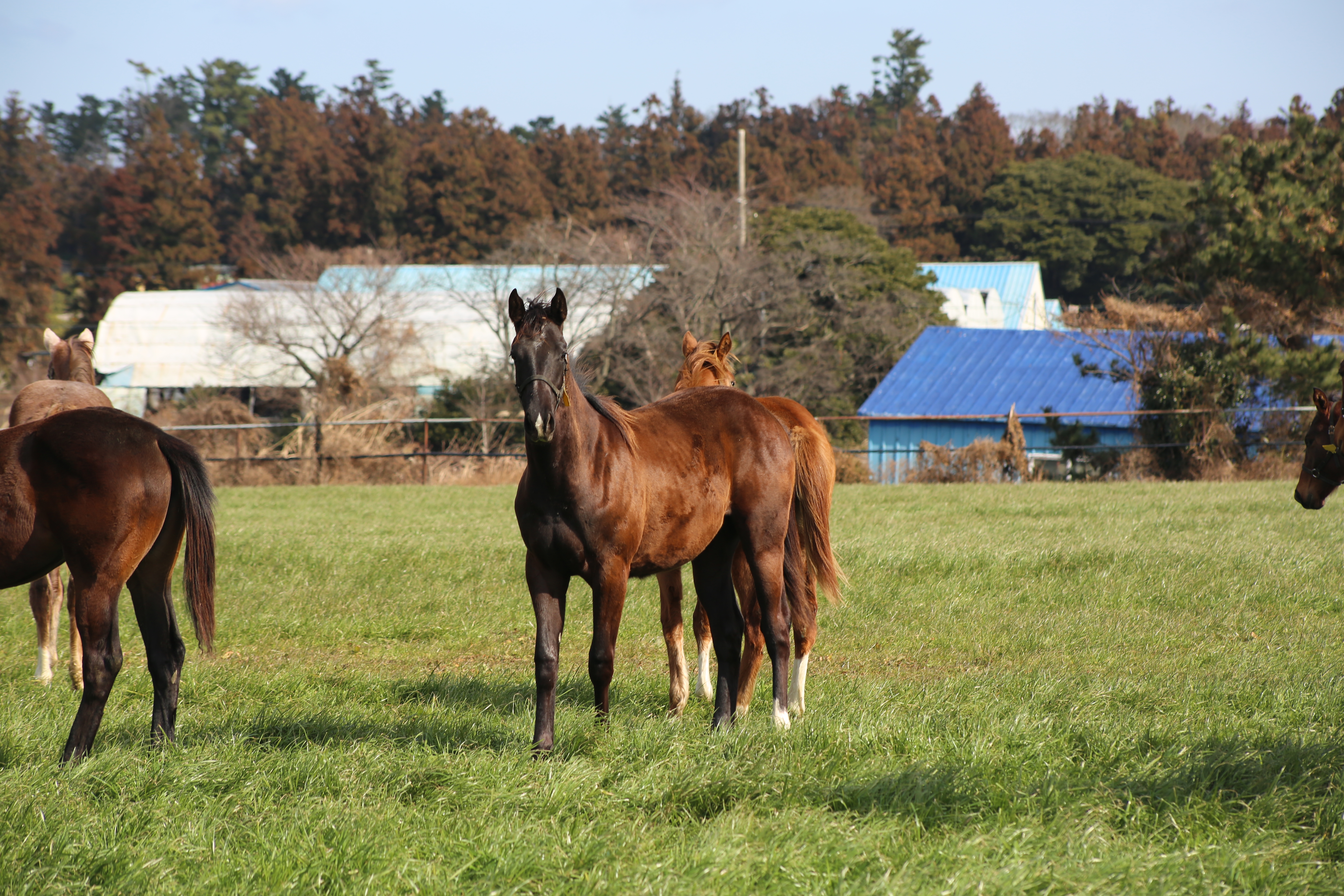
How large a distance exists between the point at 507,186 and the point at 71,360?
42.2 m

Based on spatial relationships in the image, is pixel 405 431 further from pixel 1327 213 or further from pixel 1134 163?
pixel 1134 163

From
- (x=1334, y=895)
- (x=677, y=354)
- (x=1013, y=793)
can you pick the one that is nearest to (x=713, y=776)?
(x=1013, y=793)

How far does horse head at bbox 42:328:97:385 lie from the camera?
21.5ft

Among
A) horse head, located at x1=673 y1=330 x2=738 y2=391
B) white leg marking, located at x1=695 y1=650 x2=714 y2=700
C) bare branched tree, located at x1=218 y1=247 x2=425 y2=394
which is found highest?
bare branched tree, located at x1=218 y1=247 x2=425 y2=394

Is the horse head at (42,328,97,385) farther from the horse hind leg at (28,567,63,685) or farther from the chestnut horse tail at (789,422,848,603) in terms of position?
the chestnut horse tail at (789,422,848,603)

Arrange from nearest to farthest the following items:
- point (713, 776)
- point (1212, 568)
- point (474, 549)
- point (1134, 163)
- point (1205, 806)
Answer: point (1205, 806)
point (713, 776)
point (1212, 568)
point (474, 549)
point (1134, 163)

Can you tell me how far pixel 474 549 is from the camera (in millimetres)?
10680

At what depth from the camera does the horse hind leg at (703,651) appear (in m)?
5.91

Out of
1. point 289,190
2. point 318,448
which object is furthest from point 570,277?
point 289,190

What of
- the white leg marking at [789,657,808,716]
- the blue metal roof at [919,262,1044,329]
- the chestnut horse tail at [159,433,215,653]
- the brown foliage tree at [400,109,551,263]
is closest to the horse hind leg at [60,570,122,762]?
the chestnut horse tail at [159,433,215,653]

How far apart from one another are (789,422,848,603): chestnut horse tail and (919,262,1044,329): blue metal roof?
142 ft

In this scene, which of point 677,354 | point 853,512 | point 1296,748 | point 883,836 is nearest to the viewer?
point 883,836

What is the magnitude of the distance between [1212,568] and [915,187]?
168 ft

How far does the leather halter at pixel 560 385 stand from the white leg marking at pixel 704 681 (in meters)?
2.33
